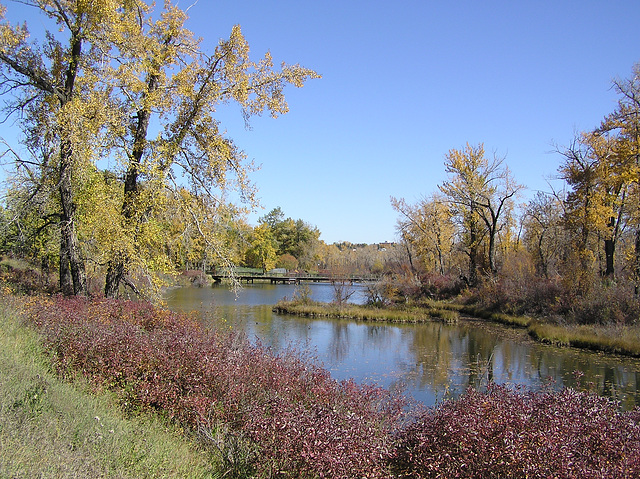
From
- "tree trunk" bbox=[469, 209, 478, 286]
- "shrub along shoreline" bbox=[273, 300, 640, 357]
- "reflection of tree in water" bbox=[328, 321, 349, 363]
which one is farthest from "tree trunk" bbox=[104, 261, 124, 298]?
"tree trunk" bbox=[469, 209, 478, 286]

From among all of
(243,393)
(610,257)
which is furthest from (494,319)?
(243,393)

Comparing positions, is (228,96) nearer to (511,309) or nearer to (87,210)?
(87,210)

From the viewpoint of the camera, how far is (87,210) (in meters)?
12.4

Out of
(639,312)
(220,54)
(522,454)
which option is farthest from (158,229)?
(639,312)

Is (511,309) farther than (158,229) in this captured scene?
Yes

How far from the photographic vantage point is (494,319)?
27.5 metres

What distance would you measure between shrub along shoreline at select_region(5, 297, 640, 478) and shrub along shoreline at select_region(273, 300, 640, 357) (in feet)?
47.3

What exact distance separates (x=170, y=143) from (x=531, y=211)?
3698 centimetres

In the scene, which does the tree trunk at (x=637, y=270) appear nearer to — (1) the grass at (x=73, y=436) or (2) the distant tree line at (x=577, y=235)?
(2) the distant tree line at (x=577, y=235)

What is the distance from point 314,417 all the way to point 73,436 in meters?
2.25

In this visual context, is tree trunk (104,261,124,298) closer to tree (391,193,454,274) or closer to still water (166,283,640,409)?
still water (166,283,640,409)

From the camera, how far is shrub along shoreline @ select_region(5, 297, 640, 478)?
14.0 feet

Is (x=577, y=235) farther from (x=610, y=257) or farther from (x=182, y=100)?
(x=182, y=100)

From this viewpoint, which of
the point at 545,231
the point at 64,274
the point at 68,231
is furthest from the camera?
the point at 545,231
